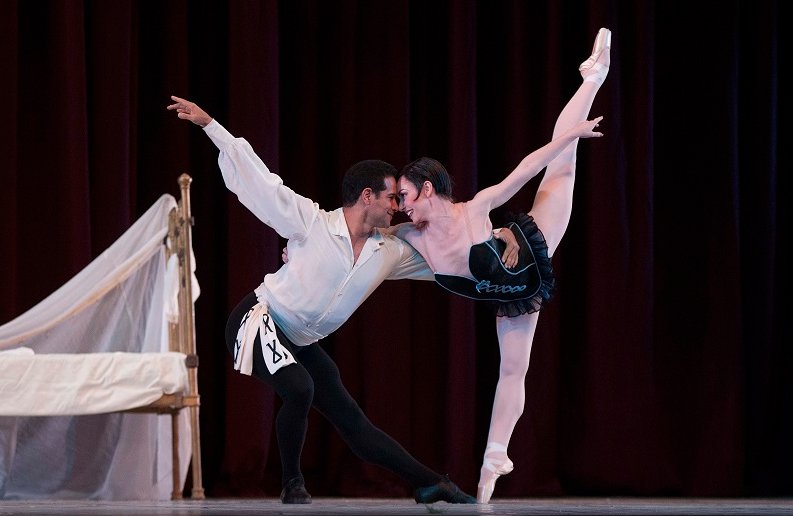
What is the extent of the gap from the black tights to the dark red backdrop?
5.06 ft

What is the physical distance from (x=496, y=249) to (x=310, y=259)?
1.90ft

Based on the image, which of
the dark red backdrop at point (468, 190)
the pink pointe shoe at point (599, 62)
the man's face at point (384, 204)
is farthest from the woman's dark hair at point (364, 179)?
the dark red backdrop at point (468, 190)

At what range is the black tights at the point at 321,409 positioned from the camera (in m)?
3.54

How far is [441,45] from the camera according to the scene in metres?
5.77

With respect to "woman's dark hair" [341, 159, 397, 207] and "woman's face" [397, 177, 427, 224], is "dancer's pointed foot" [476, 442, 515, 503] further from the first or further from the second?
"woman's dark hair" [341, 159, 397, 207]

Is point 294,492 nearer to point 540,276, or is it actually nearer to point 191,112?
point 540,276

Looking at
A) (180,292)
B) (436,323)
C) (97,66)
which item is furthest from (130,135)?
(436,323)

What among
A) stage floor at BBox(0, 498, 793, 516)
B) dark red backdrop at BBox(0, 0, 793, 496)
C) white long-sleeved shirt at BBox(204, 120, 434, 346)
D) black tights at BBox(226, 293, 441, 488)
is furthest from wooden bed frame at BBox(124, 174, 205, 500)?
white long-sleeved shirt at BBox(204, 120, 434, 346)

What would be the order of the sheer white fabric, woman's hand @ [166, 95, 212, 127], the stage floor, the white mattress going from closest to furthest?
the stage floor → woman's hand @ [166, 95, 212, 127] → the white mattress → the sheer white fabric

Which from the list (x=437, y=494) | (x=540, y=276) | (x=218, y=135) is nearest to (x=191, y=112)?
(x=218, y=135)

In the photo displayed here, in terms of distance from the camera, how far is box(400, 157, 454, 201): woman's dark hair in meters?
3.58

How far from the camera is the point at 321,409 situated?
374 cm

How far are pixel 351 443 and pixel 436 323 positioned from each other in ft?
6.56

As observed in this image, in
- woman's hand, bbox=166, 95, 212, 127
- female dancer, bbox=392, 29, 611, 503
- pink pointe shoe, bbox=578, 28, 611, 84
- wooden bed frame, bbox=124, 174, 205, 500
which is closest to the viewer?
woman's hand, bbox=166, 95, 212, 127
